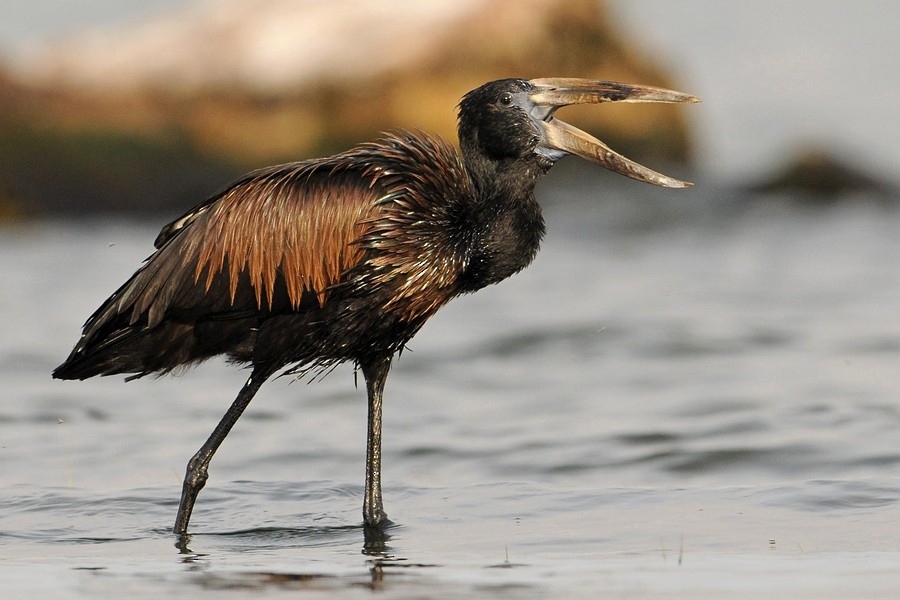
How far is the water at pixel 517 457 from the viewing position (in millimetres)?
8062

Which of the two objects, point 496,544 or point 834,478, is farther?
point 834,478

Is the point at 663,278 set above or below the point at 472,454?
above

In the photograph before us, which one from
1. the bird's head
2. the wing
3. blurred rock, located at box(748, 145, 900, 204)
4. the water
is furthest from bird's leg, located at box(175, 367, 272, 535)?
blurred rock, located at box(748, 145, 900, 204)

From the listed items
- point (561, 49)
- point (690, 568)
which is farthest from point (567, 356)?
point (561, 49)

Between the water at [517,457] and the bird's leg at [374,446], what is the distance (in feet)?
0.69

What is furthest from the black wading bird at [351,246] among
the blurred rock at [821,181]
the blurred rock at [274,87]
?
the blurred rock at [821,181]

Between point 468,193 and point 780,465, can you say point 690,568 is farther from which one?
point 780,465

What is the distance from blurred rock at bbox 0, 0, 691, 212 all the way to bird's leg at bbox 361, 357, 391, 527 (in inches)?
899

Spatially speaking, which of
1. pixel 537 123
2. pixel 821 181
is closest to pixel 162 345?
pixel 537 123

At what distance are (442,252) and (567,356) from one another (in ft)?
Answer: 26.1

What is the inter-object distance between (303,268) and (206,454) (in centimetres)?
146

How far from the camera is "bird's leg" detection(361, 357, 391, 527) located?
976 cm

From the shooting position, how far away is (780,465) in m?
11.2

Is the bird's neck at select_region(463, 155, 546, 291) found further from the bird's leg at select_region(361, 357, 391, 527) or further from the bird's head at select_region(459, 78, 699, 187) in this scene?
the bird's leg at select_region(361, 357, 391, 527)
